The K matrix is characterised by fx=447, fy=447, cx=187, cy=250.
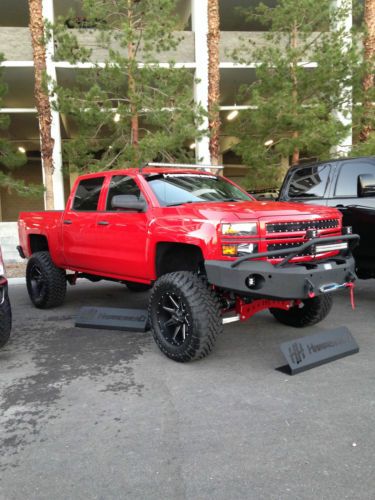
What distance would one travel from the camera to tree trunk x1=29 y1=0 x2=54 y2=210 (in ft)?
39.1

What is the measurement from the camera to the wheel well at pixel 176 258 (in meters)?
4.55

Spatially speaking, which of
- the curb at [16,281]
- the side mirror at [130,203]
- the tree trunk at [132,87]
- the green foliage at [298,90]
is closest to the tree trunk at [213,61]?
the green foliage at [298,90]

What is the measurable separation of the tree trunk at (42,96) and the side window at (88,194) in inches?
258

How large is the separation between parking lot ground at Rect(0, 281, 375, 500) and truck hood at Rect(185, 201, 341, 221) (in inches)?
55.8

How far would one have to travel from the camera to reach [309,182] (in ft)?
22.2

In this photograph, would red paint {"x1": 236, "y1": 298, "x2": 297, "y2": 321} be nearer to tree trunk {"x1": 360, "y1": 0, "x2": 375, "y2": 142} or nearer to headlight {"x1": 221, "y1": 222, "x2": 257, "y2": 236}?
headlight {"x1": 221, "y1": 222, "x2": 257, "y2": 236}

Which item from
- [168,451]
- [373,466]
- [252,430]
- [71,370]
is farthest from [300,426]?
[71,370]

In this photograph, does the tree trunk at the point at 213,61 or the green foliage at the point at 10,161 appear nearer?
the green foliage at the point at 10,161

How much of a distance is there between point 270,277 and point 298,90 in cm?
891

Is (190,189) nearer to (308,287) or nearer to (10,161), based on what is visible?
(308,287)

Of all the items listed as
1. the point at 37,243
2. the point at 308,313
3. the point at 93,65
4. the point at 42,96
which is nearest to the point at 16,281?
the point at 37,243

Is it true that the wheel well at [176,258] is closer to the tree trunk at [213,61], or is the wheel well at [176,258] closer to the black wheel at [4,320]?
the black wheel at [4,320]

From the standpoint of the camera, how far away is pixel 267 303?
4.40 m

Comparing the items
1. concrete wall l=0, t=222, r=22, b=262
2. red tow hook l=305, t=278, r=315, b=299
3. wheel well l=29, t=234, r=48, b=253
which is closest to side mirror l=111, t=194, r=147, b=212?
red tow hook l=305, t=278, r=315, b=299
